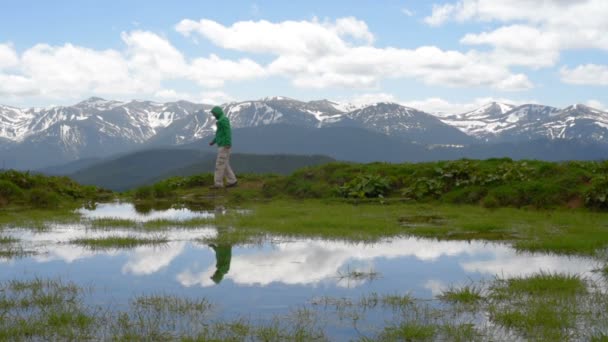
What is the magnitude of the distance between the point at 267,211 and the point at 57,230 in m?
8.15

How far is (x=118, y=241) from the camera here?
49.0ft

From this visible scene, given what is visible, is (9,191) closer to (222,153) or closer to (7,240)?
(222,153)

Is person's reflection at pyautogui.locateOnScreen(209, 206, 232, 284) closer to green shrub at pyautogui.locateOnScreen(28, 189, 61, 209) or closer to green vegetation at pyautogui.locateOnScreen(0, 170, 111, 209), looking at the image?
green shrub at pyautogui.locateOnScreen(28, 189, 61, 209)

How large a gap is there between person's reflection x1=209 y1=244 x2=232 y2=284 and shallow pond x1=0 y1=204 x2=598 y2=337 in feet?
0.07

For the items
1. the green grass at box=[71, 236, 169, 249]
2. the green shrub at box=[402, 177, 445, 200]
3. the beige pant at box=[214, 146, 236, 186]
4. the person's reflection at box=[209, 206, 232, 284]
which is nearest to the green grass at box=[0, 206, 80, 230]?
the green grass at box=[71, 236, 169, 249]

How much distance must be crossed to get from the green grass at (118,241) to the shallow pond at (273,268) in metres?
0.34

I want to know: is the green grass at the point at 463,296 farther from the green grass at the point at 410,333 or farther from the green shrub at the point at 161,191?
the green shrub at the point at 161,191

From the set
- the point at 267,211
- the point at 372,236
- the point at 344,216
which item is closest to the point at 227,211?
the point at 267,211

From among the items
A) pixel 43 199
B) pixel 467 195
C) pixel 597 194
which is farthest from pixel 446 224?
pixel 43 199

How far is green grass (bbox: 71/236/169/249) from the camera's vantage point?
14594mm

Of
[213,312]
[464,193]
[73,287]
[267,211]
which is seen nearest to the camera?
[213,312]

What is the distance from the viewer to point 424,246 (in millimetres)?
14430

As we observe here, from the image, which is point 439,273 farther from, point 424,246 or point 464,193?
point 464,193

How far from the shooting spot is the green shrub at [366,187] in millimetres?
28453
